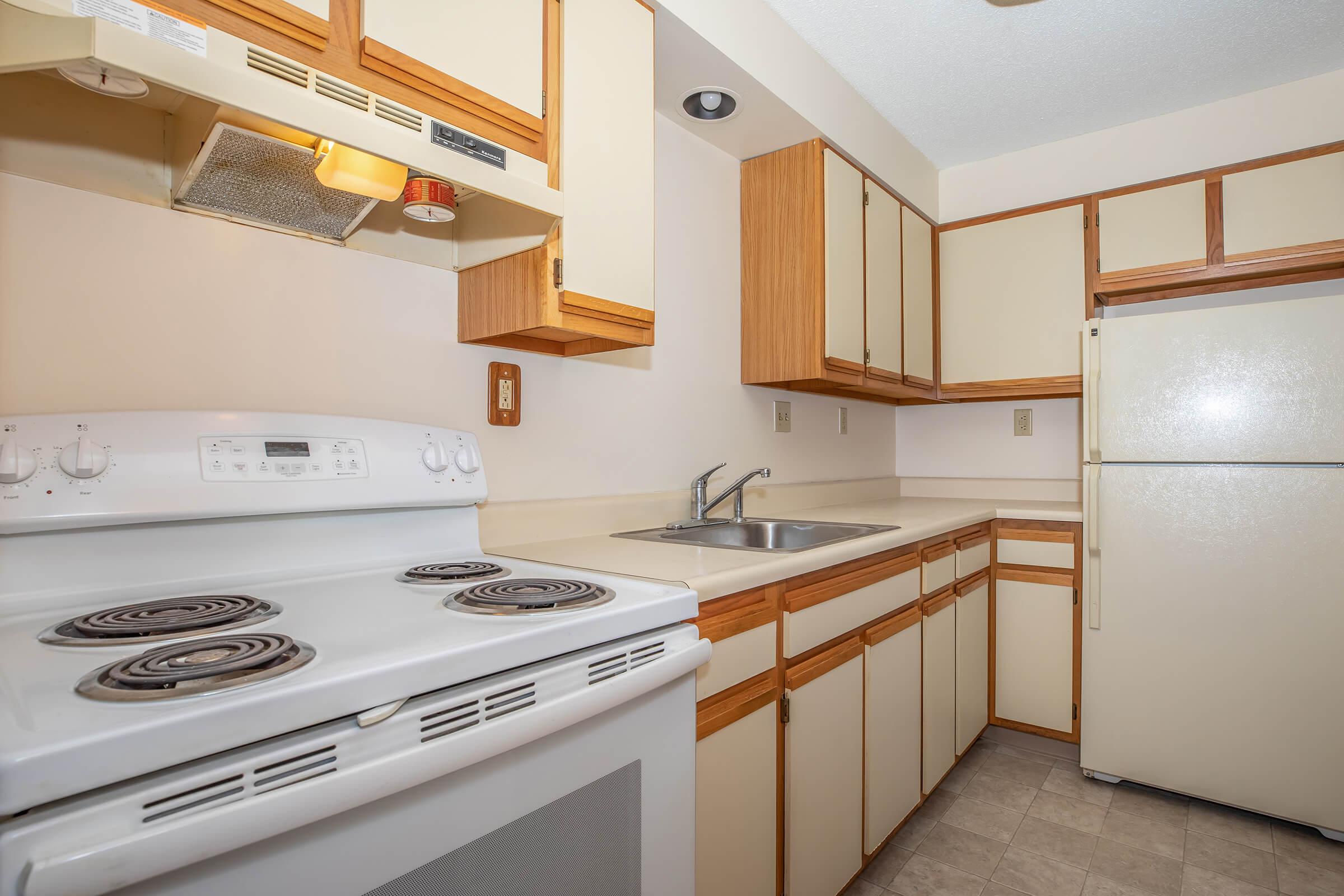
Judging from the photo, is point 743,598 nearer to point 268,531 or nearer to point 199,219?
point 268,531

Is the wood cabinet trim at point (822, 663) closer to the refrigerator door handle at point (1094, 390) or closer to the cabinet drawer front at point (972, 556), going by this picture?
the cabinet drawer front at point (972, 556)

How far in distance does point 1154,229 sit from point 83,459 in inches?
122

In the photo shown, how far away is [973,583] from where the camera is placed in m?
2.40

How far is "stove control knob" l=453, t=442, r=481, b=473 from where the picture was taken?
52.2 inches

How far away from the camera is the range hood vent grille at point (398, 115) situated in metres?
1.00

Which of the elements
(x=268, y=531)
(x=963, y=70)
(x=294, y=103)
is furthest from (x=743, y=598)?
(x=963, y=70)

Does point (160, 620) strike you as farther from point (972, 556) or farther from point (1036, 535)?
point (1036, 535)

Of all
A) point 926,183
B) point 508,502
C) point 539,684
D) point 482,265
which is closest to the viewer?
point 539,684

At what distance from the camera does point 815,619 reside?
1.47m

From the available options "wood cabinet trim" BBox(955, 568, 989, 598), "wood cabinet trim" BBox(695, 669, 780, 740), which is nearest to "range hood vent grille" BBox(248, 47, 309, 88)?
"wood cabinet trim" BBox(695, 669, 780, 740)

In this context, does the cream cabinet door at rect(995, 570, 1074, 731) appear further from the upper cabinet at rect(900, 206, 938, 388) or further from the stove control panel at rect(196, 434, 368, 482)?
the stove control panel at rect(196, 434, 368, 482)

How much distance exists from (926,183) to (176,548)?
9.75ft

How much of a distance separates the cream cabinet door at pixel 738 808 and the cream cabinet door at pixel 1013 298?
6.76ft

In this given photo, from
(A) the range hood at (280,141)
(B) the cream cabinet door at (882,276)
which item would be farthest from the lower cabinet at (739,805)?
(B) the cream cabinet door at (882,276)
